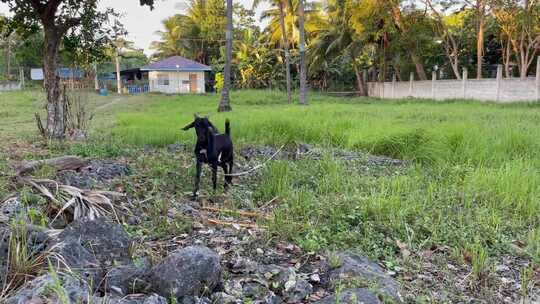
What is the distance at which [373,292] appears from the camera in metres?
2.28

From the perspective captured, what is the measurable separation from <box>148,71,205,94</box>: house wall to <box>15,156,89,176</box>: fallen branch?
26.8m

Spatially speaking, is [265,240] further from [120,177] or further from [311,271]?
[120,177]

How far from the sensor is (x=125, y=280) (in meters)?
2.24

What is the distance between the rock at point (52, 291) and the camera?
1802mm

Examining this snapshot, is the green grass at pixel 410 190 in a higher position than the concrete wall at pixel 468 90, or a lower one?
lower

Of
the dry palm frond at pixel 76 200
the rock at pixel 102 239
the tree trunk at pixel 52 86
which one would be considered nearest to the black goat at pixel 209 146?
the dry palm frond at pixel 76 200

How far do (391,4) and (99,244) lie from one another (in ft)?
67.0

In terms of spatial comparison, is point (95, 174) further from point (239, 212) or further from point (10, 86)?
point (10, 86)

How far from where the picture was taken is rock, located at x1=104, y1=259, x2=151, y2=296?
219 centimetres

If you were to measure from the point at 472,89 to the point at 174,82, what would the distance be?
790 inches

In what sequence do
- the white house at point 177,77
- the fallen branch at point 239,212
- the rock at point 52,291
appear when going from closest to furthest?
the rock at point 52,291, the fallen branch at point 239,212, the white house at point 177,77

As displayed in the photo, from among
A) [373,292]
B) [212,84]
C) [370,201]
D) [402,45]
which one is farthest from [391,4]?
[373,292]

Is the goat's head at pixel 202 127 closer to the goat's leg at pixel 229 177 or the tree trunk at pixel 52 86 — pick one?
the goat's leg at pixel 229 177

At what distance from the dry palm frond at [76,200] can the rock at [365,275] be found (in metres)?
1.69
